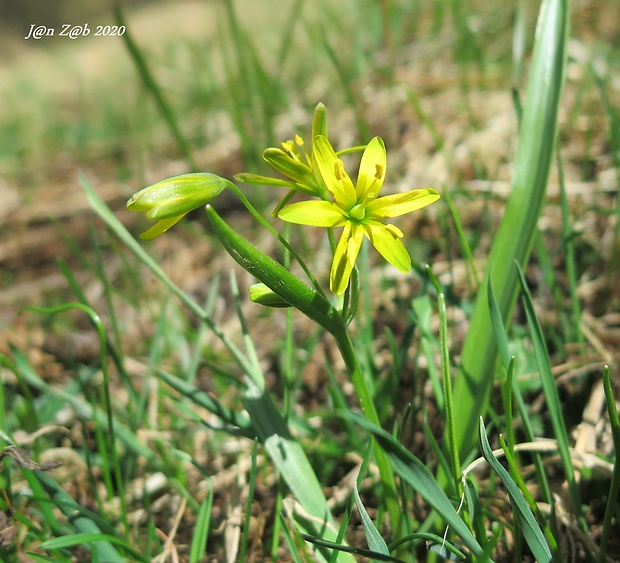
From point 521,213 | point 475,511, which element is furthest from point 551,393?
point 521,213

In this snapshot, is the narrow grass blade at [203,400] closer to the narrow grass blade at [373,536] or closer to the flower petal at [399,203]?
the narrow grass blade at [373,536]

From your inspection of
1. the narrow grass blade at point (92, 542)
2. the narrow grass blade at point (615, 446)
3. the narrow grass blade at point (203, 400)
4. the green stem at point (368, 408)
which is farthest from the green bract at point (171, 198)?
the narrow grass blade at point (615, 446)

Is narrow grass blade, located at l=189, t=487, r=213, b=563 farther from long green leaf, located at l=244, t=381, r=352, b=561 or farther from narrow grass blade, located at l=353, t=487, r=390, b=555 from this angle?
narrow grass blade, located at l=353, t=487, r=390, b=555

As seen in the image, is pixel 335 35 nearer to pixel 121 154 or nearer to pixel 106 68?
pixel 121 154

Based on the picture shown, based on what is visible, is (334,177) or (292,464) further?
(292,464)

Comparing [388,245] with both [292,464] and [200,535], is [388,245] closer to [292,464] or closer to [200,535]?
[292,464]

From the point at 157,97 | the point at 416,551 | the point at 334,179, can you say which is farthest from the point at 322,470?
the point at 157,97
